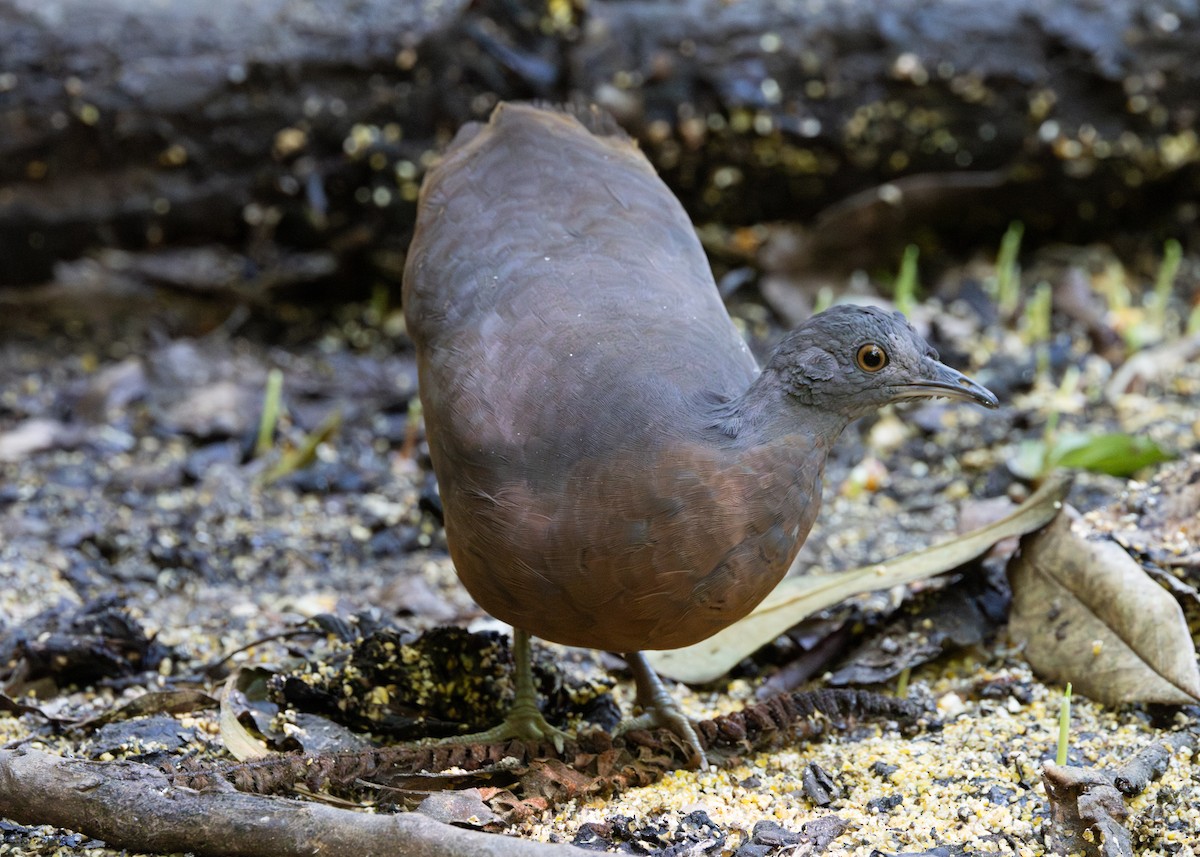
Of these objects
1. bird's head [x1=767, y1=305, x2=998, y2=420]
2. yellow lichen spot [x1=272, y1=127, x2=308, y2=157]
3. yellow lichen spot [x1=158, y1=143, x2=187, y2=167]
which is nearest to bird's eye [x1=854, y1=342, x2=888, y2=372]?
bird's head [x1=767, y1=305, x2=998, y2=420]

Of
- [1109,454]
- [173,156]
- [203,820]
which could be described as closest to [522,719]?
Answer: [203,820]

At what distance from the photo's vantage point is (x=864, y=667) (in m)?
3.71

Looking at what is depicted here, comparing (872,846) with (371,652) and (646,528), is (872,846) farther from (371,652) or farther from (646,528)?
(371,652)

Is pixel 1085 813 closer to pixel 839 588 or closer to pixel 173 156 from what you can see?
pixel 839 588

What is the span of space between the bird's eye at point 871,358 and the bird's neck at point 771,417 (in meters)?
0.12

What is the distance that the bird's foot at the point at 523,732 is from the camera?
3.40 meters

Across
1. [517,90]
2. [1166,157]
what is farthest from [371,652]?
[1166,157]

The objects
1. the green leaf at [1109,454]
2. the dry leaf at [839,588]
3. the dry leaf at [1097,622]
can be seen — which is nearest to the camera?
the dry leaf at [1097,622]

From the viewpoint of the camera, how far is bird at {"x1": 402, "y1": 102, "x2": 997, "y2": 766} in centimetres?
289

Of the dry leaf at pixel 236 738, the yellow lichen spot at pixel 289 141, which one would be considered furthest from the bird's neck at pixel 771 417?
the yellow lichen spot at pixel 289 141

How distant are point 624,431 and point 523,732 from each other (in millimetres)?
912

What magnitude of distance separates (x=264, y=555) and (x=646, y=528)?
2.16 meters

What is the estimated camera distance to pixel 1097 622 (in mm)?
3494

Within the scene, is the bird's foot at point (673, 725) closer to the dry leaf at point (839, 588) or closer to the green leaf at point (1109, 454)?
the dry leaf at point (839, 588)
